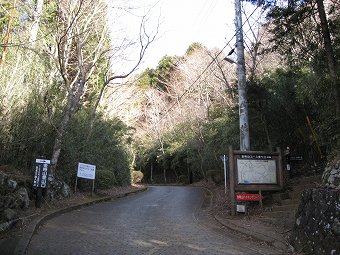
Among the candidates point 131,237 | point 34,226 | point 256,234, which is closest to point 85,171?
point 34,226

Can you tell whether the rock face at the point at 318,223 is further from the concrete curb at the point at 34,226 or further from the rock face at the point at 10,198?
the rock face at the point at 10,198

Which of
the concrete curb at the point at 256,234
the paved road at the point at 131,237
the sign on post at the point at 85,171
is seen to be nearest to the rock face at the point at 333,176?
the concrete curb at the point at 256,234

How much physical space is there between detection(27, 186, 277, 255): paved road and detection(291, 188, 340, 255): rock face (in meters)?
0.68

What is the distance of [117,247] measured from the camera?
6.72 meters

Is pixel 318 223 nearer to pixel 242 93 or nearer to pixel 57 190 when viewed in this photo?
pixel 242 93

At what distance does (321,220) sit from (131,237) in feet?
12.9

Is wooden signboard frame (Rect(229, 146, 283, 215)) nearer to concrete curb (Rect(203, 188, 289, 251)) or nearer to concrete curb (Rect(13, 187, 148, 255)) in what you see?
concrete curb (Rect(203, 188, 289, 251))

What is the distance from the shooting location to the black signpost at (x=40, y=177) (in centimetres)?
1056

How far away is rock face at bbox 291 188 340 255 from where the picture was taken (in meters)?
5.60

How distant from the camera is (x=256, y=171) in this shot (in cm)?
1062

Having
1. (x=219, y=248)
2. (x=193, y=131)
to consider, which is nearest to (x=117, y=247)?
(x=219, y=248)

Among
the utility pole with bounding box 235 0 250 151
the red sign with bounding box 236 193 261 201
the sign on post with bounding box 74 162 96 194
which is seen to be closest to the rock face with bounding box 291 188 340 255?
the red sign with bounding box 236 193 261 201

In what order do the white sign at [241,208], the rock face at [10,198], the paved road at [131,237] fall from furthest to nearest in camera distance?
the white sign at [241,208]
the rock face at [10,198]
the paved road at [131,237]

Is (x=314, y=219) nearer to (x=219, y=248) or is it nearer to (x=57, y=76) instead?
(x=219, y=248)
